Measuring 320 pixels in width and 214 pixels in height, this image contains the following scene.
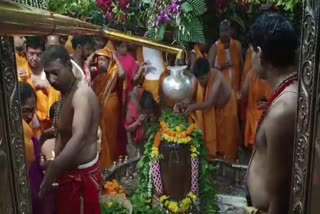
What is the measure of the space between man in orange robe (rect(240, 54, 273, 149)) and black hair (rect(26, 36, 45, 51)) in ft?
2.64

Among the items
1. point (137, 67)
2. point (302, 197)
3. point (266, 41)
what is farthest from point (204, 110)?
point (302, 197)

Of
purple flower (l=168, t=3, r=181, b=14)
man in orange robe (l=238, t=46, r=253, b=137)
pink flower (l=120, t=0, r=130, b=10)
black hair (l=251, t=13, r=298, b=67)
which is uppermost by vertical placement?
pink flower (l=120, t=0, r=130, b=10)

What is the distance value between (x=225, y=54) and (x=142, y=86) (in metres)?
0.36

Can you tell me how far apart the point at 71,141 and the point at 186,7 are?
24.7 inches

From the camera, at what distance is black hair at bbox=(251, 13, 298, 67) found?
1.17 meters

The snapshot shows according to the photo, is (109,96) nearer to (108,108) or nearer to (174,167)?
(108,108)

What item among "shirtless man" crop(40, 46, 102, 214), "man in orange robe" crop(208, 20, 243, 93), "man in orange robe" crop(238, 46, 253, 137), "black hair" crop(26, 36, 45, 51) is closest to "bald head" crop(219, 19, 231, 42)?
"man in orange robe" crop(208, 20, 243, 93)

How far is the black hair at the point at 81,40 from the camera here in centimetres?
166

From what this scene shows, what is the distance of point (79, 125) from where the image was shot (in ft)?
4.96

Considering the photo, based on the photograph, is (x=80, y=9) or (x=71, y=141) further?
(x=80, y=9)

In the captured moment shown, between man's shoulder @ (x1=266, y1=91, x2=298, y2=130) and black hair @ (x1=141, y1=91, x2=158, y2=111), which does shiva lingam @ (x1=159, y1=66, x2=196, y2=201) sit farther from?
man's shoulder @ (x1=266, y1=91, x2=298, y2=130)

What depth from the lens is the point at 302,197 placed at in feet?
3.35

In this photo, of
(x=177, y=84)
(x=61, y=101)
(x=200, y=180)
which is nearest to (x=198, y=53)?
(x=177, y=84)

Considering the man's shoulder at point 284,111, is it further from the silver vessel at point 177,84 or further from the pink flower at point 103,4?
the pink flower at point 103,4
